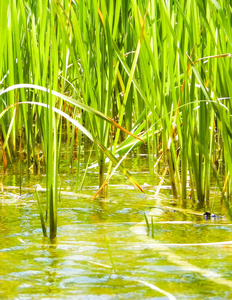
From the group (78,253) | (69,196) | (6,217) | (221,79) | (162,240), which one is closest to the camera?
(78,253)

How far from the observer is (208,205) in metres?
1.70

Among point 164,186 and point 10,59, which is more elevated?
point 10,59

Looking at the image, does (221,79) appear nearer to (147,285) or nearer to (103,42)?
(103,42)

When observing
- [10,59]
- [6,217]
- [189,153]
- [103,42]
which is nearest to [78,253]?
[6,217]

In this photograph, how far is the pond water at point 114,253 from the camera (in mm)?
980

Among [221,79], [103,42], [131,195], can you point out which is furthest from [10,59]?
[221,79]

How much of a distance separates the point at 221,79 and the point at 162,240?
2.10 ft

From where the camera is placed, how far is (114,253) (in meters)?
1.21

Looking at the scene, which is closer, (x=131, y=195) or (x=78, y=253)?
(x=78, y=253)

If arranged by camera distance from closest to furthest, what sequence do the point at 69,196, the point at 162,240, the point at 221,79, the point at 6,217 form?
1. the point at 162,240
2. the point at 6,217
3. the point at 221,79
4. the point at 69,196

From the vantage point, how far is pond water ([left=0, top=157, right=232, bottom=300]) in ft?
3.22

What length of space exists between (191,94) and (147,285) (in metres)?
0.77

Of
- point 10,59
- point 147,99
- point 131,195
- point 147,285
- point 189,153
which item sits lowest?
point 147,285

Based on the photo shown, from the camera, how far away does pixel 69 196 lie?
1.84 m
